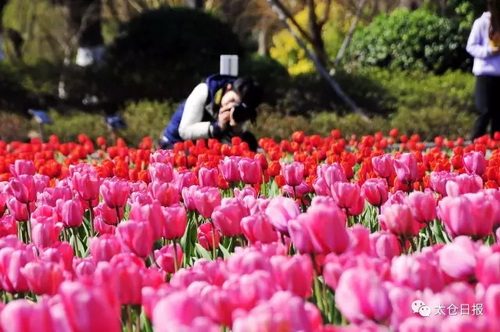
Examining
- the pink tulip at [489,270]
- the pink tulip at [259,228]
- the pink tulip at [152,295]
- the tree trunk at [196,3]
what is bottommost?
the pink tulip at [259,228]

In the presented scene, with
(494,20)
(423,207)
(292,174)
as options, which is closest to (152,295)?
(423,207)

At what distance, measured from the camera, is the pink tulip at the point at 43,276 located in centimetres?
225

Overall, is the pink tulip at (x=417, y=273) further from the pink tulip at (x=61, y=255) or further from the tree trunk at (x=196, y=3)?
the tree trunk at (x=196, y=3)

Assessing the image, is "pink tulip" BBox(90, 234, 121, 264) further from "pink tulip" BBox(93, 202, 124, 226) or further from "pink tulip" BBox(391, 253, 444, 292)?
"pink tulip" BBox(93, 202, 124, 226)

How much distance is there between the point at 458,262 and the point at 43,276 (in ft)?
2.92

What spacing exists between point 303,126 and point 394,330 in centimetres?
1463

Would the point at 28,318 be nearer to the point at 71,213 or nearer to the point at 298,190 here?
the point at 71,213

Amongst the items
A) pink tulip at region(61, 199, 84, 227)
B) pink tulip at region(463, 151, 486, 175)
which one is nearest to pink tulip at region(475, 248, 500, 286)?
pink tulip at region(61, 199, 84, 227)

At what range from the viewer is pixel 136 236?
8.36ft

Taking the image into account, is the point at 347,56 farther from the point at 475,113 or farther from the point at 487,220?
the point at 487,220

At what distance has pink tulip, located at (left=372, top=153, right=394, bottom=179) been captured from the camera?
4.34 meters

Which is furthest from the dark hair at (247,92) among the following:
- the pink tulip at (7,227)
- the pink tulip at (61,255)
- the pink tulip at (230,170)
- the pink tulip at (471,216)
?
the pink tulip at (471,216)

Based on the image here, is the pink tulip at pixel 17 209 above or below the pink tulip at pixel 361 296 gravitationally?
below

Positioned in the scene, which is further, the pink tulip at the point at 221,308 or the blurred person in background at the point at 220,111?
the blurred person in background at the point at 220,111
